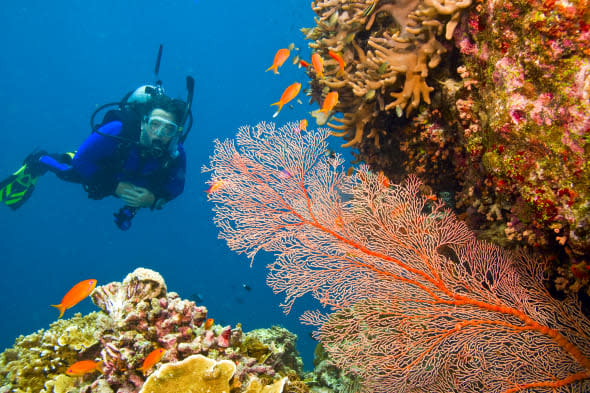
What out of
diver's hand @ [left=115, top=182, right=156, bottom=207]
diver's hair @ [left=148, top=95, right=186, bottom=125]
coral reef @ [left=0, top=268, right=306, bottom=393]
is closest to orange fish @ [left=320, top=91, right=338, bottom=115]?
coral reef @ [left=0, top=268, right=306, bottom=393]

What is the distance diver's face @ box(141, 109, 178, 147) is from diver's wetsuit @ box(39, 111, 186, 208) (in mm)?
432

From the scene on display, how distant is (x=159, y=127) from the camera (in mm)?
6129

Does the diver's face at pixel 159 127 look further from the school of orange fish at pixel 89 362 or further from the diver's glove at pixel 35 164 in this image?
the diver's glove at pixel 35 164

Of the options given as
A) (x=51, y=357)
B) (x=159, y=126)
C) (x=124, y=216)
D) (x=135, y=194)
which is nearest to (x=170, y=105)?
(x=159, y=126)

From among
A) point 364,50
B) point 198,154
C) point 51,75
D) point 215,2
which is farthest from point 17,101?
point 364,50

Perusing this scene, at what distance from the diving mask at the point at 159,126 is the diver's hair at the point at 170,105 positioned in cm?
29

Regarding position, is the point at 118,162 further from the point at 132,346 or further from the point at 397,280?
the point at 397,280

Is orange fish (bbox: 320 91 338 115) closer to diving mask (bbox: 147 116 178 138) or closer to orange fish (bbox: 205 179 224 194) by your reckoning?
orange fish (bbox: 205 179 224 194)

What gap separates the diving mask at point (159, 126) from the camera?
6125 mm

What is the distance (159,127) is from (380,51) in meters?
5.06

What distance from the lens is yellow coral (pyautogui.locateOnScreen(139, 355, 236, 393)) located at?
2.07m

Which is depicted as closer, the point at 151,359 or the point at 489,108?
the point at 489,108

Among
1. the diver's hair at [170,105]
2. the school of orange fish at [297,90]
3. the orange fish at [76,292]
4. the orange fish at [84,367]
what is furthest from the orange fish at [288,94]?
the diver's hair at [170,105]

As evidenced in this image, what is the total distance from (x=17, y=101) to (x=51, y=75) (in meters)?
9.87
